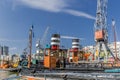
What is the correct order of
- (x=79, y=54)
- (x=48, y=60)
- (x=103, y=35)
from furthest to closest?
(x=79, y=54)
(x=103, y=35)
(x=48, y=60)

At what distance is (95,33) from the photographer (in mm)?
93125

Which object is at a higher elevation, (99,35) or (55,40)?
(99,35)

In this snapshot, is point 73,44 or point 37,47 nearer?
point 73,44

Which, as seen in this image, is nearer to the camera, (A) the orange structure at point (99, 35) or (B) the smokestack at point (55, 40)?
(B) the smokestack at point (55, 40)

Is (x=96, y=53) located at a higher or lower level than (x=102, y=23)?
lower

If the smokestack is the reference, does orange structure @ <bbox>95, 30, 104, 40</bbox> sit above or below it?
above

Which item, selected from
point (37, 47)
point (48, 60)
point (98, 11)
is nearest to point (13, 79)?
point (48, 60)

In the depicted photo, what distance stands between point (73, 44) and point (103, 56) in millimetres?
13486

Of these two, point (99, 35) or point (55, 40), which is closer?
point (55, 40)

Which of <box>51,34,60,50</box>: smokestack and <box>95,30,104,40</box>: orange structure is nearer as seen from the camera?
<box>51,34,60,50</box>: smokestack

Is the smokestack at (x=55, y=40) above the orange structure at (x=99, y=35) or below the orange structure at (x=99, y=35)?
below

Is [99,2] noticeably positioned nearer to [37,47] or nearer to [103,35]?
[103,35]

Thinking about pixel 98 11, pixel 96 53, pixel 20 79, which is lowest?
pixel 20 79

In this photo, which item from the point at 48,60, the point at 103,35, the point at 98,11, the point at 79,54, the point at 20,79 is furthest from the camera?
the point at 79,54
